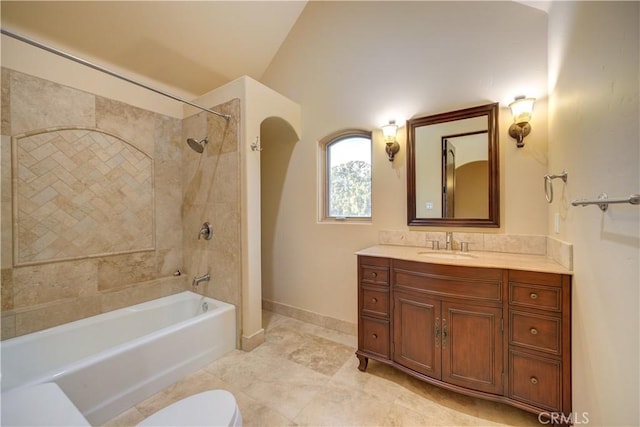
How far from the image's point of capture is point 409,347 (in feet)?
5.95

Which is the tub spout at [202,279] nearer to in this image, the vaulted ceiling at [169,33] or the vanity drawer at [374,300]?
the vanity drawer at [374,300]

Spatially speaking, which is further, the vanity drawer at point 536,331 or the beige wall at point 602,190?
the vanity drawer at point 536,331

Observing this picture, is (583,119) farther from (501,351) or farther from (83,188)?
(83,188)

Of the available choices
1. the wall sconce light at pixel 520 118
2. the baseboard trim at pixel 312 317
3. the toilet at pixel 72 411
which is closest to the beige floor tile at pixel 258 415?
the toilet at pixel 72 411

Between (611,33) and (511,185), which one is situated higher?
(611,33)

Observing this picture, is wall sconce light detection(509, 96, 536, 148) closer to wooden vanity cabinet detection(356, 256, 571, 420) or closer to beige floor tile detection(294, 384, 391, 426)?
wooden vanity cabinet detection(356, 256, 571, 420)

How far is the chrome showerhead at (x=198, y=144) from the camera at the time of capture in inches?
94.5

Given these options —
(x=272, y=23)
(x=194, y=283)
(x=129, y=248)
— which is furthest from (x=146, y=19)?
(x=194, y=283)

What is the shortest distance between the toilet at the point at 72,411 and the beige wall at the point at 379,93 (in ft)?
5.55

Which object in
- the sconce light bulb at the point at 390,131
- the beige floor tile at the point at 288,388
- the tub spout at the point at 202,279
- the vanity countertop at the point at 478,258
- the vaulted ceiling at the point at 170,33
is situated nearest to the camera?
the vanity countertop at the point at 478,258

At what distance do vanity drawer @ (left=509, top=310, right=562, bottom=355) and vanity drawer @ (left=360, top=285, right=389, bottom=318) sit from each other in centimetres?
78

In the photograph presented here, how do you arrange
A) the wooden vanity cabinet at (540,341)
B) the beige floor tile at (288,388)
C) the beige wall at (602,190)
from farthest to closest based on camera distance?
1. the beige floor tile at (288,388)
2. the wooden vanity cabinet at (540,341)
3. the beige wall at (602,190)

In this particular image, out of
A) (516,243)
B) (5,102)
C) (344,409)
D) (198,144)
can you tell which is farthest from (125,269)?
(516,243)

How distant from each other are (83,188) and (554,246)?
150 inches
